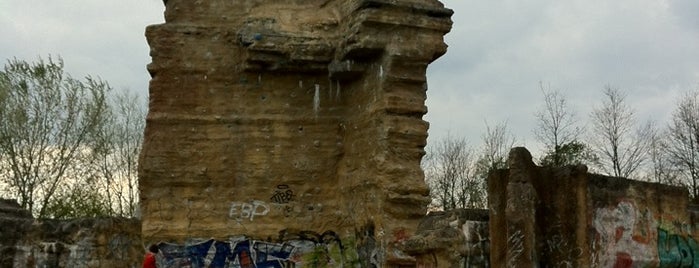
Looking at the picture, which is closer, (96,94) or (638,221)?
(638,221)

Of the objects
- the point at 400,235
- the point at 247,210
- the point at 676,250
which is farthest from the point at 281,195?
the point at 676,250

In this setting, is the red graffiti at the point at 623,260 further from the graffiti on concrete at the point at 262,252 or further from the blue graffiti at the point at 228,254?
the blue graffiti at the point at 228,254

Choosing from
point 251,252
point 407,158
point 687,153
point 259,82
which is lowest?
point 251,252

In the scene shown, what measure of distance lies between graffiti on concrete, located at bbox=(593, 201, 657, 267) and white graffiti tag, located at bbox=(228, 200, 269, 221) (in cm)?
587

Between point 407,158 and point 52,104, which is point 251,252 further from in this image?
point 52,104

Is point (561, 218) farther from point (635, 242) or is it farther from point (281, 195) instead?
point (281, 195)

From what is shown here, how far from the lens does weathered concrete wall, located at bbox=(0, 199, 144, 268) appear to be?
12.0 metres

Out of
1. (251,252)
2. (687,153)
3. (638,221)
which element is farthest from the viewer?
(687,153)

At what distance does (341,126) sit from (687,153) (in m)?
16.6

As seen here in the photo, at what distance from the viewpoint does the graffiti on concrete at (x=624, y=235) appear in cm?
698

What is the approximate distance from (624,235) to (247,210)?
6.08m

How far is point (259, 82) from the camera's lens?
40.3 feet

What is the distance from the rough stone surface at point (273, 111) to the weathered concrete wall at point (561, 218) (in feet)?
13.6

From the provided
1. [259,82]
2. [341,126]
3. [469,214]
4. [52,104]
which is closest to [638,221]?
[469,214]
